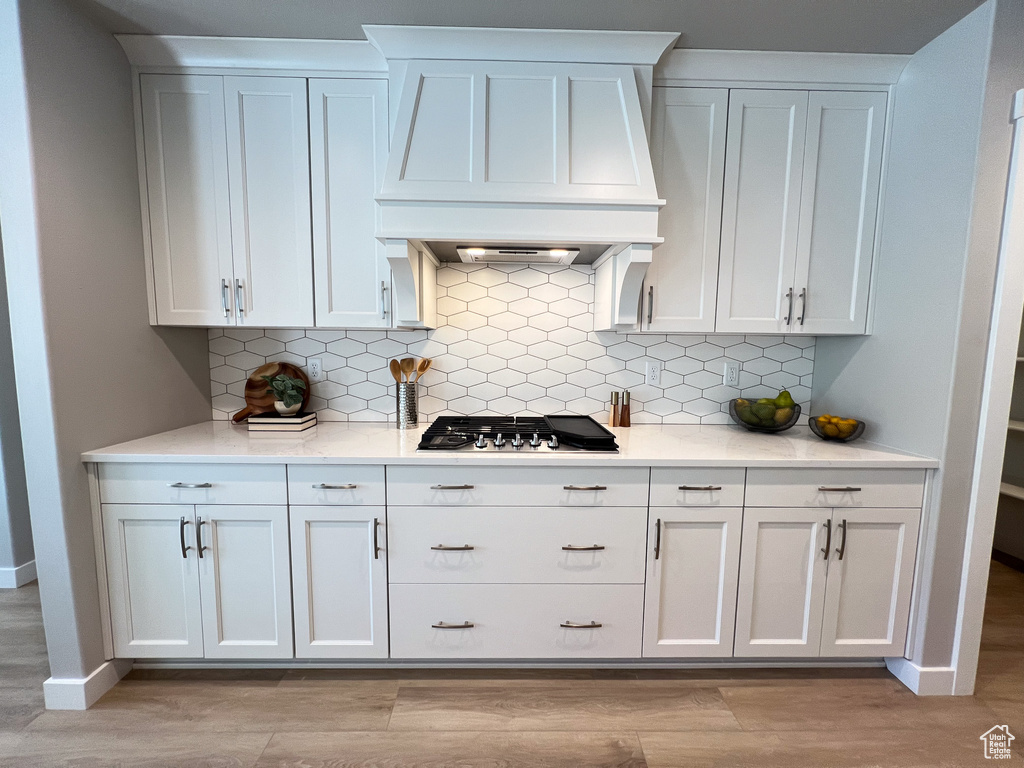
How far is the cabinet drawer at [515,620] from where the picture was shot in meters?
1.74

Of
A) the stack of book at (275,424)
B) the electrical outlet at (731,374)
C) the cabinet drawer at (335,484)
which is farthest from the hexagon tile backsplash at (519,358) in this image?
the cabinet drawer at (335,484)

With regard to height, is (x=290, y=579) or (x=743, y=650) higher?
(x=290, y=579)

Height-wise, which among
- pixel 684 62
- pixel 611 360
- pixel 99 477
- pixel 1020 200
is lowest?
pixel 99 477

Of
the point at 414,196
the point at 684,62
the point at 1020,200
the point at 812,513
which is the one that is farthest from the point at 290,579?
the point at 1020,200

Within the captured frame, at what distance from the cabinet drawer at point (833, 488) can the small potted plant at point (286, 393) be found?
6.44 feet

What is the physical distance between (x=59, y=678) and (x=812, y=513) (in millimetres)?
2886

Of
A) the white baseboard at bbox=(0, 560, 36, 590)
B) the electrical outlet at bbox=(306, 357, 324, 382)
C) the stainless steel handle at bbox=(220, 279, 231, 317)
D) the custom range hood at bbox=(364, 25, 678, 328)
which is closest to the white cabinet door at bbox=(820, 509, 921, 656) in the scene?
the custom range hood at bbox=(364, 25, 678, 328)

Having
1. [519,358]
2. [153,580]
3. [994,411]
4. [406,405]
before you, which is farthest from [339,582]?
[994,411]

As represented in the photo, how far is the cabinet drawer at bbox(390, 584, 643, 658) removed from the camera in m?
1.74

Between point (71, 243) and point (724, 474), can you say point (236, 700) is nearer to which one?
point (71, 243)

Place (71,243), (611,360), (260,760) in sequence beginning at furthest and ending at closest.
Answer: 1. (611,360)
2. (71,243)
3. (260,760)

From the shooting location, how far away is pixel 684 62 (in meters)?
1.83

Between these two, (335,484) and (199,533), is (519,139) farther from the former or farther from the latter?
(199,533)

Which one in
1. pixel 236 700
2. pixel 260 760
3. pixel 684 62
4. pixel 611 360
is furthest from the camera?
pixel 611 360
